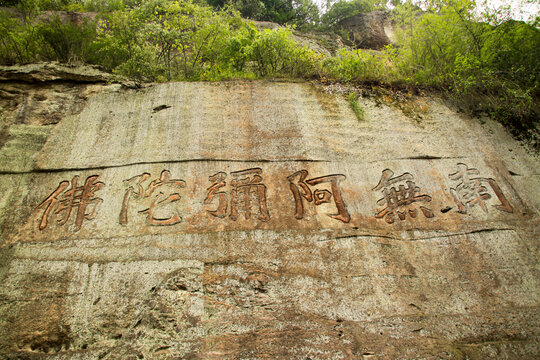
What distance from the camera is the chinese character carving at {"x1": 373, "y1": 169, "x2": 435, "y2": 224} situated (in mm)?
4246

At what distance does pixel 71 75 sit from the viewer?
5246 mm

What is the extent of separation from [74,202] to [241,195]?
7.09 ft

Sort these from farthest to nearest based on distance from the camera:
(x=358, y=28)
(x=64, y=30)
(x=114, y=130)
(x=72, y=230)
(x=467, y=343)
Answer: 1. (x=358, y=28)
2. (x=64, y=30)
3. (x=114, y=130)
4. (x=72, y=230)
5. (x=467, y=343)

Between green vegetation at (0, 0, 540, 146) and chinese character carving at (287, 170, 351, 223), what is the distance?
2097mm

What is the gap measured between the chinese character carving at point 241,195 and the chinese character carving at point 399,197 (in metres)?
1.53

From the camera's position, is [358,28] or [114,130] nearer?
[114,130]

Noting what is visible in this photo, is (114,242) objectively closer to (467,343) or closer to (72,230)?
(72,230)

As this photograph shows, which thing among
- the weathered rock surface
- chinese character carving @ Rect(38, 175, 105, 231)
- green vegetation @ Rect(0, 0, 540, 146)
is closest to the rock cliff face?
chinese character carving @ Rect(38, 175, 105, 231)

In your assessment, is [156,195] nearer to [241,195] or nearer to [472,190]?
[241,195]

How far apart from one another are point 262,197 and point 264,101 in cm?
172

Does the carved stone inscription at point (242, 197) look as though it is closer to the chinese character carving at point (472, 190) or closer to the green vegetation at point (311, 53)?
the chinese character carving at point (472, 190)

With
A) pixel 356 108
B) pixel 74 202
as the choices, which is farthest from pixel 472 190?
pixel 74 202

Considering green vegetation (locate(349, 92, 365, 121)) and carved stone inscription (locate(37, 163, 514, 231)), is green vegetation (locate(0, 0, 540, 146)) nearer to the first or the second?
green vegetation (locate(349, 92, 365, 121))

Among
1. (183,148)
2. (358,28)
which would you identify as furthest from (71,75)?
(358,28)
